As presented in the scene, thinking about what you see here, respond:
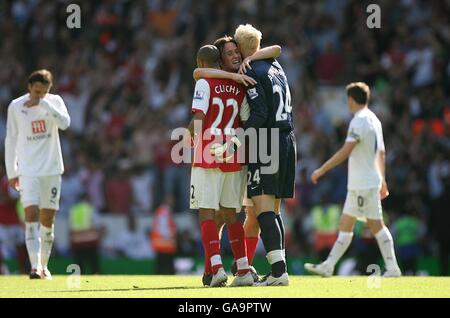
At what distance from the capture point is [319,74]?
23.7 m

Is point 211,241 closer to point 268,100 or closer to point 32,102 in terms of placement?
point 268,100

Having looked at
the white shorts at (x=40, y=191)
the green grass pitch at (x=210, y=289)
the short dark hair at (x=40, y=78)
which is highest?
the short dark hair at (x=40, y=78)

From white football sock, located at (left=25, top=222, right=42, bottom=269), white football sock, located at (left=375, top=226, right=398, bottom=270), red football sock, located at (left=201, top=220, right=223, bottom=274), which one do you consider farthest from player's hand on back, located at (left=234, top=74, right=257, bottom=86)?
white football sock, located at (left=25, top=222, right=42, bottom=269)

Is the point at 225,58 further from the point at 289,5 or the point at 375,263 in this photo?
the point at 289,5

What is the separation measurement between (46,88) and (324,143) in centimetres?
921

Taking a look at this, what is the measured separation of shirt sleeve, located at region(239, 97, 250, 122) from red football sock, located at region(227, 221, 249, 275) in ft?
3.58

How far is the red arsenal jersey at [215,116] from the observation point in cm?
1108

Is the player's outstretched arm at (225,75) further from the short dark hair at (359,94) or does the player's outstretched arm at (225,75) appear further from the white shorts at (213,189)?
the short dark hair at (359,94)

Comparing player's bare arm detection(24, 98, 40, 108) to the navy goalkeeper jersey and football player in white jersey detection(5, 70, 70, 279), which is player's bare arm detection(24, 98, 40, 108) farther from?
the navy goalkeeper jersey

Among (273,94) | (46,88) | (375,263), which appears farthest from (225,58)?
(375,263)

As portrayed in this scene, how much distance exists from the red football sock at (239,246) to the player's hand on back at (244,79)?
56.8 inches

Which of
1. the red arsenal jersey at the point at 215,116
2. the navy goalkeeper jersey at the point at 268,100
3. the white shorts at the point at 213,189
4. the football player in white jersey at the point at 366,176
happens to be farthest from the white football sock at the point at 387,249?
the red arsenal jersey at the point at 215,116

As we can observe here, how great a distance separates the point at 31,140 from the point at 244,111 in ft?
11.3

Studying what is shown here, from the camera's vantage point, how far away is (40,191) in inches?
537
